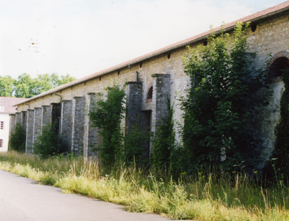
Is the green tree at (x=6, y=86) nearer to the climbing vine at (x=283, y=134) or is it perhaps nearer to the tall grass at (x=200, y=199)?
the tall grass at (x=200, y=199)

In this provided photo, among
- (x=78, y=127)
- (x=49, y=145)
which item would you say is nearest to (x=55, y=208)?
(x=78, y=127)

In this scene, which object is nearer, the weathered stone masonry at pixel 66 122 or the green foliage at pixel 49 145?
the green foliage at pixel 49 145

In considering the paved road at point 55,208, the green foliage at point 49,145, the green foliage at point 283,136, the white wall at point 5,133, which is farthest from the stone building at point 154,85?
the white wall at point 5,133

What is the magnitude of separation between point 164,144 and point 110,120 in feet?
14.3

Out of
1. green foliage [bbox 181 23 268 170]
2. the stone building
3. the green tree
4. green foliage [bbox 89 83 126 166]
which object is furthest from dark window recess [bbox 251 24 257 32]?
the green tree

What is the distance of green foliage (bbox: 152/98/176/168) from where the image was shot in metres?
14.1

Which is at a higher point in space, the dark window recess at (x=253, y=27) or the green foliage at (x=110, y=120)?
the dark window recess at (x=253, y=27)

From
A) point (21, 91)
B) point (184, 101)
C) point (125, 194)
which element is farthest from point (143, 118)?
point (21, 91)

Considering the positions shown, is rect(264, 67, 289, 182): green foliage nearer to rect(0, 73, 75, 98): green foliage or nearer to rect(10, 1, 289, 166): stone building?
rect(10, 1, 289, 166): stone building

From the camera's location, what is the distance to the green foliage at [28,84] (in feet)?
208

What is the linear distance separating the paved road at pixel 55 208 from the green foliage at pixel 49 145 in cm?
1430

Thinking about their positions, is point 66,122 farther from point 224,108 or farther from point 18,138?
point 224,108

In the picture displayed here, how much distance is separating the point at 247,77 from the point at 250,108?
1021 mm

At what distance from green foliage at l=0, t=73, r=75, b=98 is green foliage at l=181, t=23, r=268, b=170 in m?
54.7
